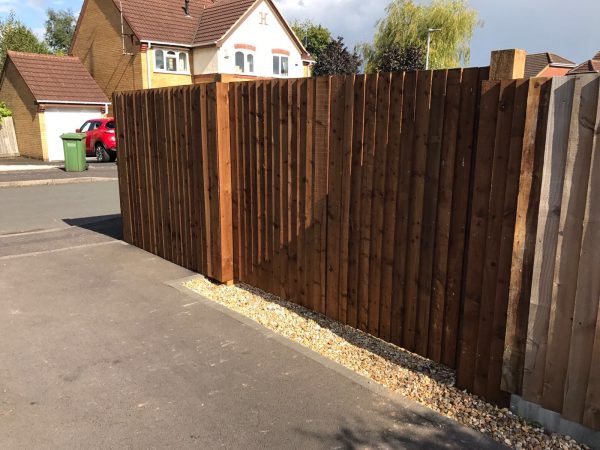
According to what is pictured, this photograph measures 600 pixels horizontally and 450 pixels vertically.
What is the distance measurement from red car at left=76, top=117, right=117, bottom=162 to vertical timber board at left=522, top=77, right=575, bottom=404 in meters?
22.8

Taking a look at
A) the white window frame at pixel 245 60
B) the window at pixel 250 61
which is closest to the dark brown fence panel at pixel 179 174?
the white window frame at pixel 245 60

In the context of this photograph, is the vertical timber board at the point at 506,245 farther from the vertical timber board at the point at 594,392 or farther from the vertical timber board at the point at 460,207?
the vertical timber board at the point at 594,392

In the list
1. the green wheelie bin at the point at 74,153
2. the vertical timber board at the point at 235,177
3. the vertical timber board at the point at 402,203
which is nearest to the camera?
the vertical timber board at the point at 402,203

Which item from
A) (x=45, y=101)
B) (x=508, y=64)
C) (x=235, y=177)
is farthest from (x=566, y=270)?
(x=45, y=101)

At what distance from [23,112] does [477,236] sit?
2807 centimetres

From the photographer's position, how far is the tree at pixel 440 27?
143 feet

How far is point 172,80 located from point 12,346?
91.9 ft

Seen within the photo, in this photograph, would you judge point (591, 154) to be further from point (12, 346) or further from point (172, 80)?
point (172, 80)

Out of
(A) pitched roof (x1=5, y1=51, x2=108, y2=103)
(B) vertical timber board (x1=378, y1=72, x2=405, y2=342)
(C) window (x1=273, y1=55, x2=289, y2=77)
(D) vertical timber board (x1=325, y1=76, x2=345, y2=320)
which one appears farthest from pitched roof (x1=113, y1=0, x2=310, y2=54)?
(B) vertical timber board (x1=378, y1=72, x2=405, y2=342)

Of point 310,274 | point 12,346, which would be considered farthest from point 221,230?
point 12,346

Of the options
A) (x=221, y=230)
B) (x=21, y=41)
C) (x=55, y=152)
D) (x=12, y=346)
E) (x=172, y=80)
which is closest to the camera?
(x=12, y=346)

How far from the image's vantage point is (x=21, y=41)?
43.3 m

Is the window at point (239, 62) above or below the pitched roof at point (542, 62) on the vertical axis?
below

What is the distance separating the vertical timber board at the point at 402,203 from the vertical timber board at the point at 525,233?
0.94 m
